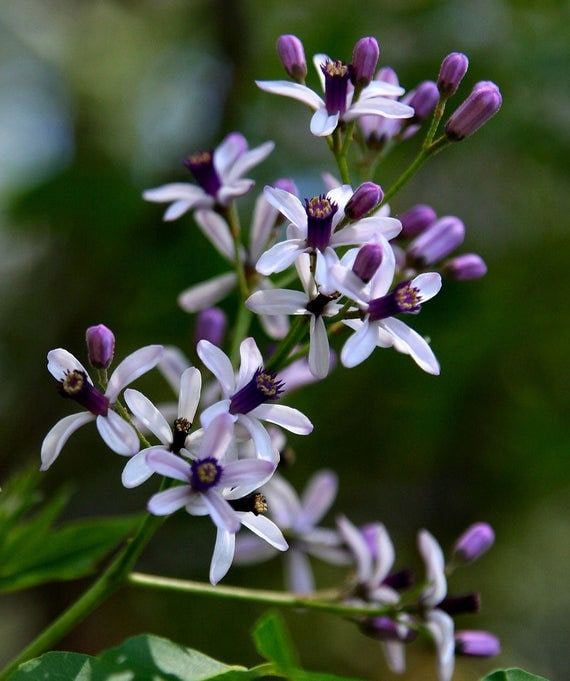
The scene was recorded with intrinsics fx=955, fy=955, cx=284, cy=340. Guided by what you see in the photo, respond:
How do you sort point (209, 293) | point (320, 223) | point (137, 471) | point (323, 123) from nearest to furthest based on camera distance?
1. point (137, 471)
2. point (320, 223)
3. point (323, 123)
4. point (209, 293)

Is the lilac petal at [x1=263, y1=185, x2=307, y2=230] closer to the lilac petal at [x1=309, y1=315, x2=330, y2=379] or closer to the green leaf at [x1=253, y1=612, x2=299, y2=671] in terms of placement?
the lilac petal at [x1=309, y1=315, x2=330, y2=379]

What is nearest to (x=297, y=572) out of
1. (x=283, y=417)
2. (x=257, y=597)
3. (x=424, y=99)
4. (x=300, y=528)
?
(x=300, y=528)

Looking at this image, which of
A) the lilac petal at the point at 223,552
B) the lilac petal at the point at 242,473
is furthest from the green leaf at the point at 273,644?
the lilac petal at the point at 242,473

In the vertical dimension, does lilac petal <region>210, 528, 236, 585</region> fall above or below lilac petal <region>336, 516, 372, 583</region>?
above

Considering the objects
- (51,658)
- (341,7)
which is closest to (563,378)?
(341,7)

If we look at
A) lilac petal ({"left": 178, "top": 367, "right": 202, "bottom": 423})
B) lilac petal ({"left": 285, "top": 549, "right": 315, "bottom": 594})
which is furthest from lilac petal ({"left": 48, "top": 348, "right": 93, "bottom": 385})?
lilac petal ({"left": 285, "top": 549, "right": 315, "bottom": 594})

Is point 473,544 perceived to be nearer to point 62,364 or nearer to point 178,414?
point 178,414

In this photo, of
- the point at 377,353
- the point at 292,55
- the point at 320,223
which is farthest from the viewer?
the point at 377,353

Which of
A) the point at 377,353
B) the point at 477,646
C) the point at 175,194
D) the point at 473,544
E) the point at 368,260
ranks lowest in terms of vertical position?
the point at 377,353
